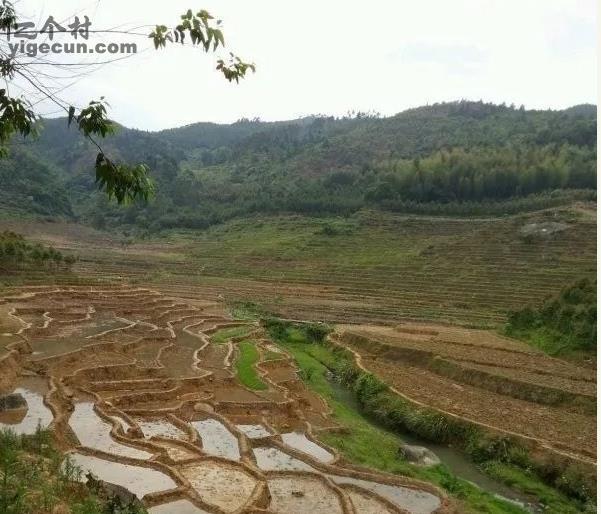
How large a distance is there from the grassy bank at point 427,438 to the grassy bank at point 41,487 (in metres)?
9.12

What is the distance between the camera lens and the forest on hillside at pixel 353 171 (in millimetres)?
90062

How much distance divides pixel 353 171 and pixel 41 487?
120415mm

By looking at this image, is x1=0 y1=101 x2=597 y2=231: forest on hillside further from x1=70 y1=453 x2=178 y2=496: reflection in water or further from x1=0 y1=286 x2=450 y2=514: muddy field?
x1=70 y1=453 x2=178 y2=496: reflection in water

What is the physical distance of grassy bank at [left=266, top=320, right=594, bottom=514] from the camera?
16.9m

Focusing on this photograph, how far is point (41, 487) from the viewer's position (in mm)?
10664

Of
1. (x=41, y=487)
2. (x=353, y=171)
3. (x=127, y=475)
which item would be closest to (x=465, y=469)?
(x=127, y=475)

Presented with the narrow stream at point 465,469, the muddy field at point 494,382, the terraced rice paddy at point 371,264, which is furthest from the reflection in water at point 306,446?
the terraced rice paddy at point 371,264

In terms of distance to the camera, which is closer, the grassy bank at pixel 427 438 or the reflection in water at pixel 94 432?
the reflection in water at pixel 94 432

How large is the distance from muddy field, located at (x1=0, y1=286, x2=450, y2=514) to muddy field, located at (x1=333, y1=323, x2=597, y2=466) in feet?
15.2

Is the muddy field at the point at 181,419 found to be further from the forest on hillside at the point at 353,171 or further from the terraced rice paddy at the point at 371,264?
the forest on hillside at the point at 353,171

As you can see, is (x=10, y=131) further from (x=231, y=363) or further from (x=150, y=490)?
(x=231, y=363)

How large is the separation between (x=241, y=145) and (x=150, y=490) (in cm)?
17795

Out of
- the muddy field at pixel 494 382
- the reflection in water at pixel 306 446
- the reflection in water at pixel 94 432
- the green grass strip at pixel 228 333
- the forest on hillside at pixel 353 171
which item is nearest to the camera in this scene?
the reflection in water at pixel 94 432

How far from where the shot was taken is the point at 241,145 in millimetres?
187375
